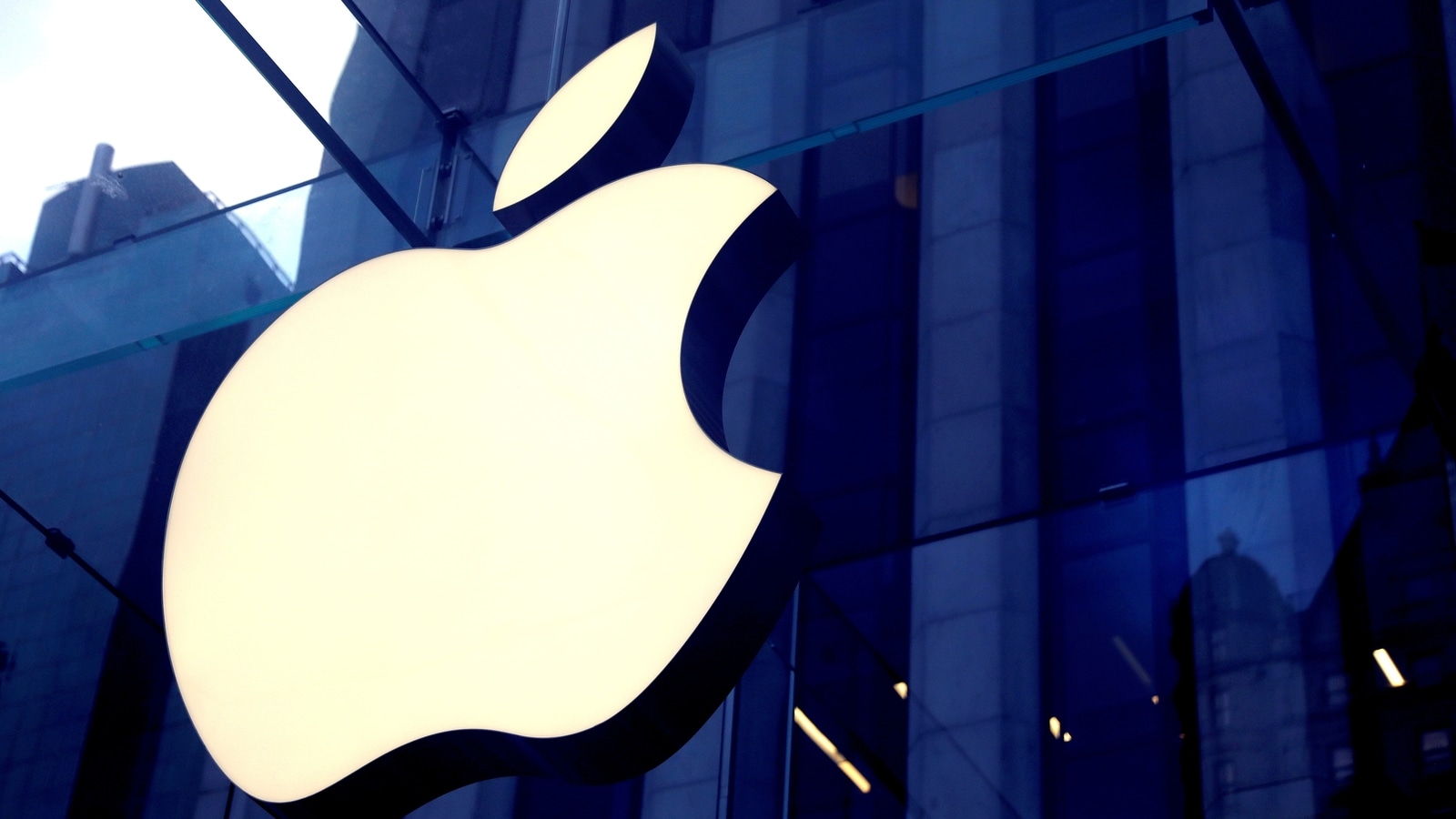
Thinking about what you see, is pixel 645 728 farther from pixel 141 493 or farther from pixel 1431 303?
pixel 141 493

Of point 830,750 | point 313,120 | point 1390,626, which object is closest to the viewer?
point 1390,626

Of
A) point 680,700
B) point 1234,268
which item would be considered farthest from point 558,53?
point 1234,268

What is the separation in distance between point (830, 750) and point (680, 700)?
2.82 meters

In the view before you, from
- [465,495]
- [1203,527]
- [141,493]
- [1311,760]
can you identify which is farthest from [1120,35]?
[141,493]

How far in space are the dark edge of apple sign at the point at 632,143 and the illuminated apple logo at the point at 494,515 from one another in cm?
1

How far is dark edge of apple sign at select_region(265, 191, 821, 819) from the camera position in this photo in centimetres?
246

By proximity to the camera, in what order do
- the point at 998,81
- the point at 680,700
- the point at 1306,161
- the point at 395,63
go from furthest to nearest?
the point at 395,63 < the point at 1306,161 < the point at 998,81 < the point at 680,700

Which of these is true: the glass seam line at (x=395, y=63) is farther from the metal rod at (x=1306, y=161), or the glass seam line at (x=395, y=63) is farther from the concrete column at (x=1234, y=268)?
the concrete column at (x=1234, y=268)

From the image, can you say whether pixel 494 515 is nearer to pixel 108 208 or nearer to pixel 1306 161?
pixel 108 208

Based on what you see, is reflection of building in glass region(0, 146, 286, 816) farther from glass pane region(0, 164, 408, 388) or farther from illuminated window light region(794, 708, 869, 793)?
illuminated window light region(794, 708, 869, 793)

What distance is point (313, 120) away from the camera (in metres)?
5.45

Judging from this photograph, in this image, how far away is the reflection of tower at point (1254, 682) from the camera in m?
4.84

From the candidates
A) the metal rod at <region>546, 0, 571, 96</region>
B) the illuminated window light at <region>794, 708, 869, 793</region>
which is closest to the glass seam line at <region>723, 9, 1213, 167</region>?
the metal rod at <region>546, 0, 571, 96</region>

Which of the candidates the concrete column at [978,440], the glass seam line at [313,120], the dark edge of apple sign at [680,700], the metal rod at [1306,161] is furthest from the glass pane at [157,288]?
the metal rod at [1306,161]
